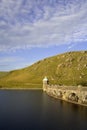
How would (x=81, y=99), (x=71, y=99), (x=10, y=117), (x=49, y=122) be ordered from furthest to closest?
(x=71, y=99), (x=81, y=99), (x=10, y=117), (x=49, y=122)

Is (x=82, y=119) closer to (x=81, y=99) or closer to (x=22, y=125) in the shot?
(x=22, y=125)

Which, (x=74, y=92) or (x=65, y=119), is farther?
(x=74, y=92)

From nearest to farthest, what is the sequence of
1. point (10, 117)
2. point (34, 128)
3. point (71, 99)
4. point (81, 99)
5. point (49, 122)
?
1. point (34, 128)
2. point (49, 122)
3. point (10, 117)
4. point (81, 99)
5. point (71, 99)

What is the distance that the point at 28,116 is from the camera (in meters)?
92.2

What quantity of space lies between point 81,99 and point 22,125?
56058 mm

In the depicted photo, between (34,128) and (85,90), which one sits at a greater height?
(85,90)

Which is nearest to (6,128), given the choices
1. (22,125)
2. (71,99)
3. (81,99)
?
(22,125)

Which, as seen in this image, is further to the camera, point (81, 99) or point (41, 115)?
point (81, 99)

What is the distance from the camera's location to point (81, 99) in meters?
127

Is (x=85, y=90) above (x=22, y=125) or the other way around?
above

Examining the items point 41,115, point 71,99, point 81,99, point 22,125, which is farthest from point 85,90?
point 22,125

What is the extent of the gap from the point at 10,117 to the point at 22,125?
45.6 ft

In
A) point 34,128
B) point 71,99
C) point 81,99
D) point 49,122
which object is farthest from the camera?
point 71,99

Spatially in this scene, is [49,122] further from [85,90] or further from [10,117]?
[85,90]
